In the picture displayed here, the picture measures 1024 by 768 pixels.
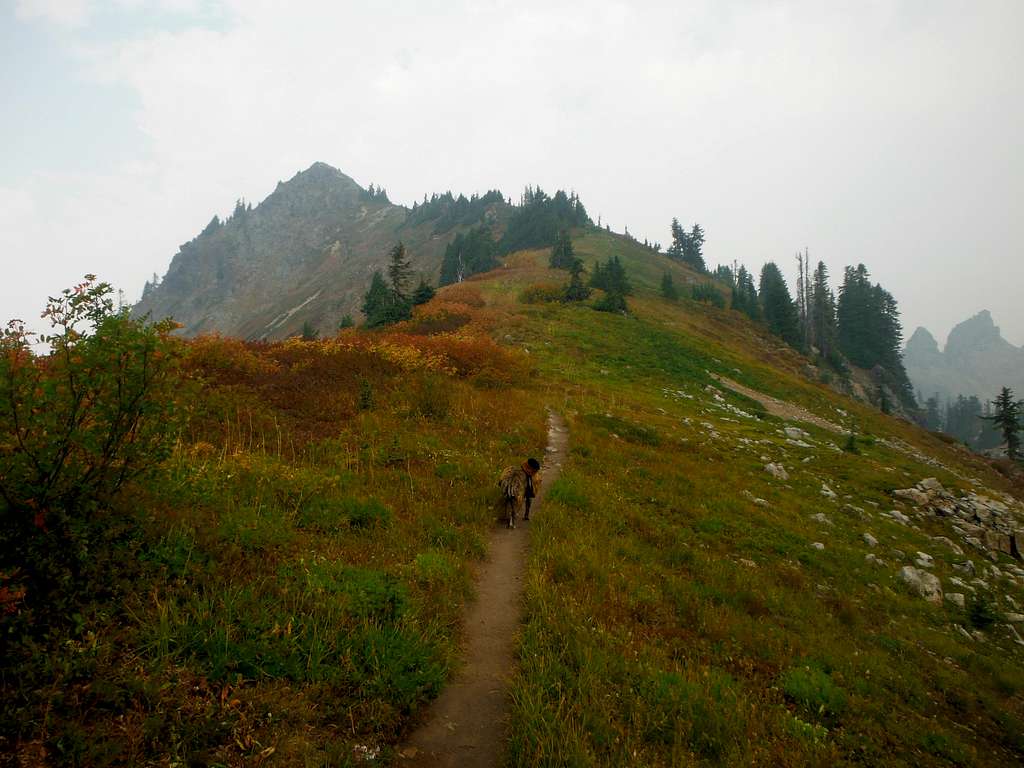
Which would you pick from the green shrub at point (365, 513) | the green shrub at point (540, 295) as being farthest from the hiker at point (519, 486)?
the green shrub at point (540, 295)

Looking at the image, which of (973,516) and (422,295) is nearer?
(973,516)

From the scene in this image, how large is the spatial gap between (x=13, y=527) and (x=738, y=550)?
1086 centimetres

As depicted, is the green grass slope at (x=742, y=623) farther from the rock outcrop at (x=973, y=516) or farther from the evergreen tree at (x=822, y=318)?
the evergreen tree at (x=822, y=318)

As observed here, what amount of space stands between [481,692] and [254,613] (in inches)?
98.7

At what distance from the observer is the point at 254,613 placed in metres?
4.66

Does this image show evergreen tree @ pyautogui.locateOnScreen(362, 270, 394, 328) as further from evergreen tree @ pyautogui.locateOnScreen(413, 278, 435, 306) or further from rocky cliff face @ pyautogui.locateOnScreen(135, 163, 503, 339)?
rocky cliff face @ pyautogui.locateOnScreen(135, 163, 503, 339)

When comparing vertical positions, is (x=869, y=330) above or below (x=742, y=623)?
above

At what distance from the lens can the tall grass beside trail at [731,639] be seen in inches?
180

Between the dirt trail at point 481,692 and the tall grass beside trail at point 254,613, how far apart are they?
0.22 meters

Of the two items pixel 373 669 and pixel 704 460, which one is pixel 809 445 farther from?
pixel 373 669

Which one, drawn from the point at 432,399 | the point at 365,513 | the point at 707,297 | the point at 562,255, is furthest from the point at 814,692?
the point at 707,297

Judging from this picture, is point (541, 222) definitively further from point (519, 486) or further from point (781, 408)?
Answer: point (519, 486)

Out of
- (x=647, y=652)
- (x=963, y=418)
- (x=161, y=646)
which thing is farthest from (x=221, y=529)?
(x=963, y=418)

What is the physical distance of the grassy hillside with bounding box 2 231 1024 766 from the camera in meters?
3.84
